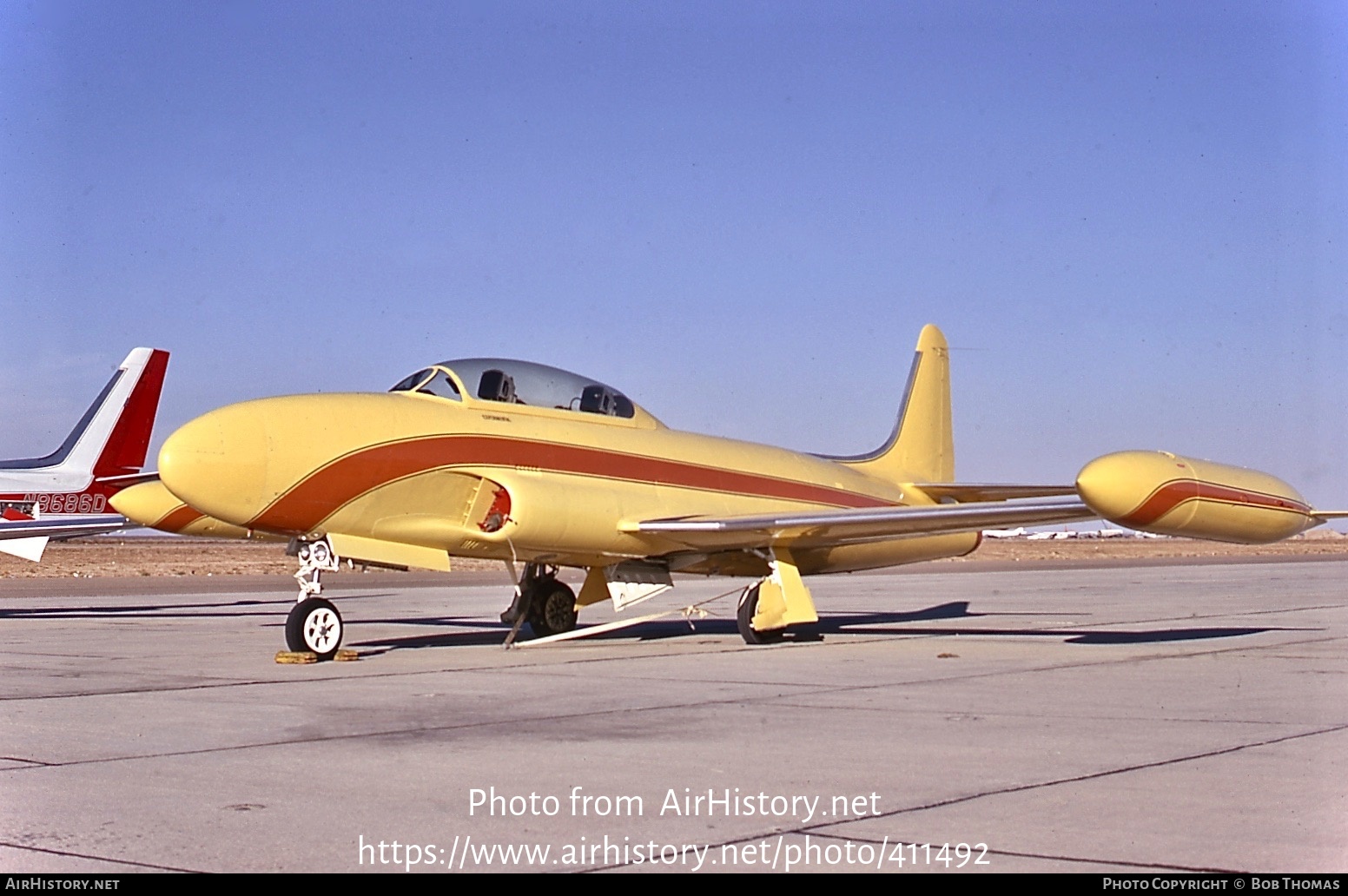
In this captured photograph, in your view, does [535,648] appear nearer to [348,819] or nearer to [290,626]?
[290,626]

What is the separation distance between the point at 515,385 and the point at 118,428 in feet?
58.6

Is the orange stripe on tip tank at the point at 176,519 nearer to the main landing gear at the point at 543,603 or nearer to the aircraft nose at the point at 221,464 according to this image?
the aircraft nose at the point at 221,464

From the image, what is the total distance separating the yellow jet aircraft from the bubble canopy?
0.02 metres

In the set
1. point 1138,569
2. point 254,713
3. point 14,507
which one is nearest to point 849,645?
point 254,713

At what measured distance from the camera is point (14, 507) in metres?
27.3

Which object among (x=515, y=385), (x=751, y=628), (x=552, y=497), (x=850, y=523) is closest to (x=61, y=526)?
(x=515, y=385)

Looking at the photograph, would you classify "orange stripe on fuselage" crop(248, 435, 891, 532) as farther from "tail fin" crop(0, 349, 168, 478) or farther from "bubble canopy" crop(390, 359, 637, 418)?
"tail fin" crop(0, 349, 168, 478)

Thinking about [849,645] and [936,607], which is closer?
[849,645]

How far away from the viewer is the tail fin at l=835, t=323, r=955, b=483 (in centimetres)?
2253

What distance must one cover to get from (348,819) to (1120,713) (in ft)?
18.3

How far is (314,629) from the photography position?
538 inches

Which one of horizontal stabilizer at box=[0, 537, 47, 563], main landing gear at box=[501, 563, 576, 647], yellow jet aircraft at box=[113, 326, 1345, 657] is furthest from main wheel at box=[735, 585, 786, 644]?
horizontal stabilizer at box=[0, 537, 47, 563]

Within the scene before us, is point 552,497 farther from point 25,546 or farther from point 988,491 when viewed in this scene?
point 25,546
